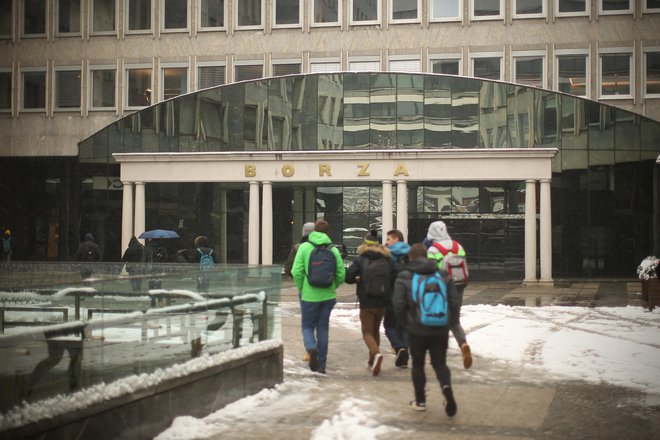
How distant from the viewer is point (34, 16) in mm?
42375

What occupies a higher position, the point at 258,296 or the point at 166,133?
the point at 166,133

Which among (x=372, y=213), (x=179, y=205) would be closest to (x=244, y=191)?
(x=179, y=205)

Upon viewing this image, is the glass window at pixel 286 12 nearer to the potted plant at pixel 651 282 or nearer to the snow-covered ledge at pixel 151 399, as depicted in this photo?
the potted plant at pixel 651 282

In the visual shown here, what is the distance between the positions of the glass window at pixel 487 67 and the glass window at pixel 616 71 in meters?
4.30

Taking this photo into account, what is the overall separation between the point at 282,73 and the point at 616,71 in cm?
1458

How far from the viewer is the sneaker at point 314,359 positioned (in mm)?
11781

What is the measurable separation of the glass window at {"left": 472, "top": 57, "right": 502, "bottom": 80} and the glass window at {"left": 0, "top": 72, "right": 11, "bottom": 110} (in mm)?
22001

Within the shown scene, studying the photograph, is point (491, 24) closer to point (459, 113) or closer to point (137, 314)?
point (459, 113)

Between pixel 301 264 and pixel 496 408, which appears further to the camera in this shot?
pixel 301 264

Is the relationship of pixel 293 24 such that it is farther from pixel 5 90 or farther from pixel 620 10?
pixel 5 90

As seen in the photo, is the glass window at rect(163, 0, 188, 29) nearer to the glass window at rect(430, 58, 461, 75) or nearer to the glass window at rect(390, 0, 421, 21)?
the glass window at rect(390, 0, 421, 21)

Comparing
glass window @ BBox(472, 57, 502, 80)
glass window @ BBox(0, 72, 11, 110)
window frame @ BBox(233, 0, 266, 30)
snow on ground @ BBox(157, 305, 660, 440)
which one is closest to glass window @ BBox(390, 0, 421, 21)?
glass window @ BBox(472, 57, 502, 80)

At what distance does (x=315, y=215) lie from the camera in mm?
35625

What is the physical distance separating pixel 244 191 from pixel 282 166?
14.1 feet
